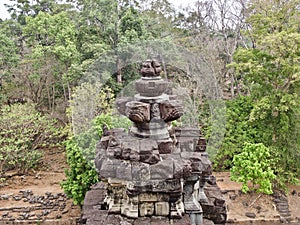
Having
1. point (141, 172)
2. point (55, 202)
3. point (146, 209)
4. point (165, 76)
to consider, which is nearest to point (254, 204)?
point (165, 76)

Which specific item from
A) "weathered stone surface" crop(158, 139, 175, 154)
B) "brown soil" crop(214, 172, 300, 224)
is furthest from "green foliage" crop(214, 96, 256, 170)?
"weathered stone surface" crop(158, 139, 175, 154)

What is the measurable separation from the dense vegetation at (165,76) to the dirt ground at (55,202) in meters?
0.94

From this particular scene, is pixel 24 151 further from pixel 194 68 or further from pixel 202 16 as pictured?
pixel 202 16

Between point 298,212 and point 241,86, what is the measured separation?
11.0 m

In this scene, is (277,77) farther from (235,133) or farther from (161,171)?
(161,171)

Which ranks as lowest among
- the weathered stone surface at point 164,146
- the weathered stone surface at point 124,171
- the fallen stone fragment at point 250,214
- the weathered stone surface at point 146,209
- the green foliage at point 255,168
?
the fallen stone fragment at point 250,214

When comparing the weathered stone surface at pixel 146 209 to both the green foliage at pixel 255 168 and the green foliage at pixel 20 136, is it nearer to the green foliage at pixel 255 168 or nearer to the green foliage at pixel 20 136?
the green foliage at pixel 255 168

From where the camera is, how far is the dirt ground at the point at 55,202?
13.1m

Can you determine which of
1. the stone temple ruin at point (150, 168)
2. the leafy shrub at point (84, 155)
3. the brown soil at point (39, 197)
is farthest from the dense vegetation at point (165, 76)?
the stone temple ruin at point (150, 168)

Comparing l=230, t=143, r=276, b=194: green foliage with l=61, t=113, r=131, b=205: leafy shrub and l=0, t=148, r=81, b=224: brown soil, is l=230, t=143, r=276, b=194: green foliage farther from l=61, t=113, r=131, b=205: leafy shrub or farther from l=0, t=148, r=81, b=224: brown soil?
l=0, t=148, r=81, b=224: brown soil

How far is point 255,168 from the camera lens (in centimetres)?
1259

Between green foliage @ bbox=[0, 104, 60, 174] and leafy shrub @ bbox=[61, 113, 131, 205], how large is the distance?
16.2 feet

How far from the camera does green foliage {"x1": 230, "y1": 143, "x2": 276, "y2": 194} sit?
12.6 m

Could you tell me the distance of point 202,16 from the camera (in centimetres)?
2348
